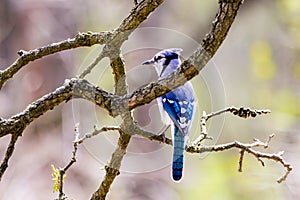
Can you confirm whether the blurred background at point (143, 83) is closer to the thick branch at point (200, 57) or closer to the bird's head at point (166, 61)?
the bird's head at point (166, 61)

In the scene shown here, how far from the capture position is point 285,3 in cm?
437

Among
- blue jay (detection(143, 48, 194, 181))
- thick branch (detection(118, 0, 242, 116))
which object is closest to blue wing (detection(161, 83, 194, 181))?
blue jay (detection(143, 48, 194, 181))

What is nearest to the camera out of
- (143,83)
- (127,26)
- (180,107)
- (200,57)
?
(200,57)

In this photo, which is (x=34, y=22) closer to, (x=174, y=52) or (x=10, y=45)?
(x=10, y=45)

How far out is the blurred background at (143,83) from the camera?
3.57 metres

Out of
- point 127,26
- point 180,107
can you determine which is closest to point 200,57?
point 127,26

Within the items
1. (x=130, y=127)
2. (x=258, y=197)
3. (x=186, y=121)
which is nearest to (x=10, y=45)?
(x=258, y=197)

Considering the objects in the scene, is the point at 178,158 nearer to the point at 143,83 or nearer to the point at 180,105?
the point at 180,105

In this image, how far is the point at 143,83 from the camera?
3684 mm

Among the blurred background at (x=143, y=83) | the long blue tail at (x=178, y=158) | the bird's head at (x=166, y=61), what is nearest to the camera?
the long blue tail at (x=178, y=158)

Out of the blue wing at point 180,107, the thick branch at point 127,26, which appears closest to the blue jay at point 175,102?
the blue wing at point 180,107

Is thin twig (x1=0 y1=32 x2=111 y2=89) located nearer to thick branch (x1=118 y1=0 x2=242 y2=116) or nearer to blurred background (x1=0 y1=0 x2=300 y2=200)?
thick branch (x1=118 y1=0 x2=242 y2=116)

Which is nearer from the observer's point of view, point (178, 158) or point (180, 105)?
point (178, 158)

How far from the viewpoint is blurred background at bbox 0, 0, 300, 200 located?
357 centimetres
